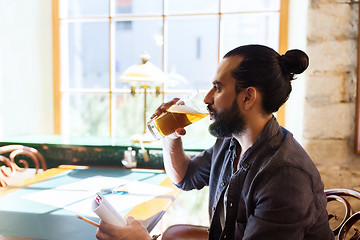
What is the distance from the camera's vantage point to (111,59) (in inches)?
116

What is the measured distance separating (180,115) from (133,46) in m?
1.71

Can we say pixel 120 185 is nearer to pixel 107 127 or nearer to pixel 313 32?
pixel 107 127

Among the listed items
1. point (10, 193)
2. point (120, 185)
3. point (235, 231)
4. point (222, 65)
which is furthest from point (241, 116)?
point (10, 193)

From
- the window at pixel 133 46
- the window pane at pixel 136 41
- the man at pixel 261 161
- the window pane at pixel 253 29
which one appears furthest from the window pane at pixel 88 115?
the man at pixel 261 161

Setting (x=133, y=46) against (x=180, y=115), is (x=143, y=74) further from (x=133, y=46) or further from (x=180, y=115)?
(x=180, y=115)

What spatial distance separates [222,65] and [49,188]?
3.92ft

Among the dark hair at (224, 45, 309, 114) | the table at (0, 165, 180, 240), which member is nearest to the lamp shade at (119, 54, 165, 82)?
the table at (0, 165, 180, 240)

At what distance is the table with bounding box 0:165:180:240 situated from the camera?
1.18 meters

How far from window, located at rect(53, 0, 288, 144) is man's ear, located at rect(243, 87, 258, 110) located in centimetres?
157

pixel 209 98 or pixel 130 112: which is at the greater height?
pixel 209 98

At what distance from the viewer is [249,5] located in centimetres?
270

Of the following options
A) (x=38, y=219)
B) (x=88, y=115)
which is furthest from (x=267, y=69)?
(x=88, y=115)

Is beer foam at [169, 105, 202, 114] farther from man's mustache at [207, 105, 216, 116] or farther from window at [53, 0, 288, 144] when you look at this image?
window at [53, 0, 288, 144]

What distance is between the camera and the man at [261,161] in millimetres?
943
